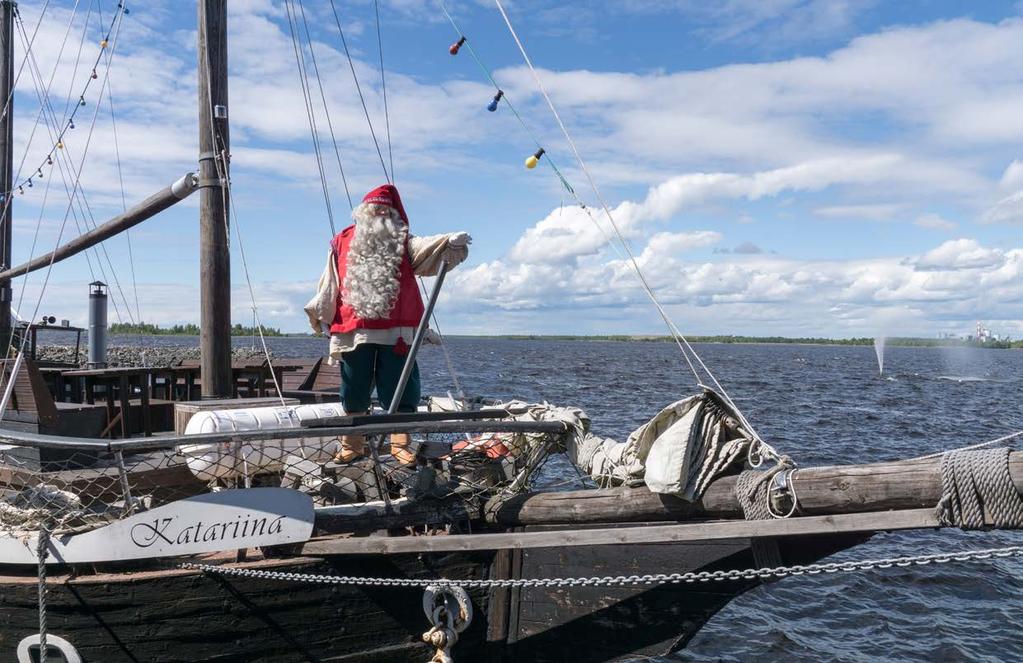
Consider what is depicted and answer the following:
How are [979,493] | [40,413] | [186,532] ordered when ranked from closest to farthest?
[979,493] → [186,532] → [40,413]

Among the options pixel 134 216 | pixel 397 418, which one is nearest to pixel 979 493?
pixel 397 418

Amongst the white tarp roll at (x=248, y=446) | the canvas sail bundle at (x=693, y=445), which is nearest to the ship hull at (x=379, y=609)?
the canvas sail bundle at (x=693, y=445)

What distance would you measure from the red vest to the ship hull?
1557mm

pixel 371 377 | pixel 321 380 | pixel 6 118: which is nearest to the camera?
pixel 371 377

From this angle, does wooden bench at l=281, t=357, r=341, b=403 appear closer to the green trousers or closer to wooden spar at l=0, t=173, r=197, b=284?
wooden spar at l=0, t=173, r=197, b=284

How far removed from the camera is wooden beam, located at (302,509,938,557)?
12.5 feet

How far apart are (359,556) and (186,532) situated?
92cm

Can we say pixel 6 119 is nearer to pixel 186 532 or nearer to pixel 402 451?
pixel 402 451

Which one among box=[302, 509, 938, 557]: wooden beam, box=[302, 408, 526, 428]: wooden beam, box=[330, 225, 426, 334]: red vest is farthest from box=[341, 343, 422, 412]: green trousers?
box=[302, 509, 938, 557]: wooden beam

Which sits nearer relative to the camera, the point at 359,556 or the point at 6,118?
the point at 359,556

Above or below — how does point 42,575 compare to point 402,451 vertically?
below

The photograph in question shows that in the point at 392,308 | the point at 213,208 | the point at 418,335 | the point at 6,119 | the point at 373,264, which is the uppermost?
the point at 6,119

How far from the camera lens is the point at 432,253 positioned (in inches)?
232

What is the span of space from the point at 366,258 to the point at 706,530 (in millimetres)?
2849
